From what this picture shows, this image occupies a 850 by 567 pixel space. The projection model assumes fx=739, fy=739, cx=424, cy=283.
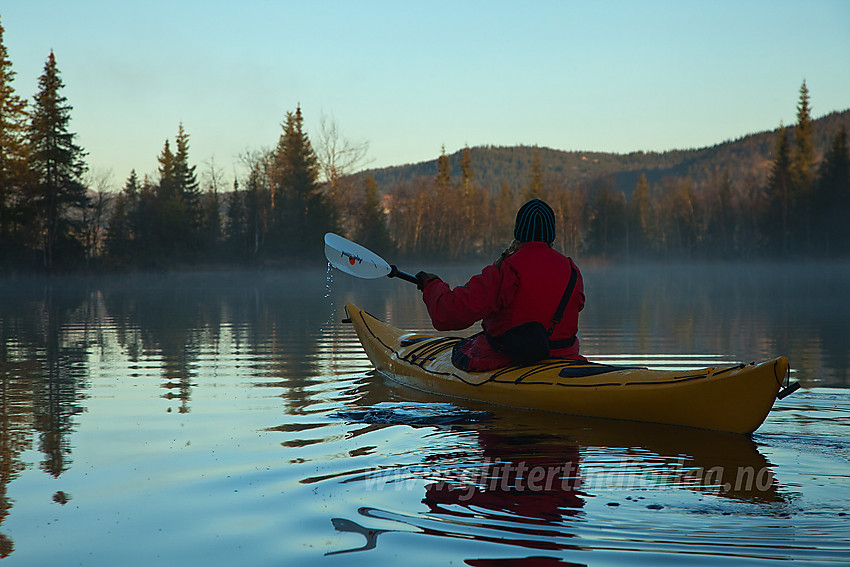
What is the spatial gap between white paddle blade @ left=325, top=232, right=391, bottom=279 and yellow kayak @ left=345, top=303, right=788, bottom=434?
1162mm

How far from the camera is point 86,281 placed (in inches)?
1382

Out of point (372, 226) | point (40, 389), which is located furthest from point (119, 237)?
point (40, 389)

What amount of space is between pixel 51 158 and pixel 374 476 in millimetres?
34465

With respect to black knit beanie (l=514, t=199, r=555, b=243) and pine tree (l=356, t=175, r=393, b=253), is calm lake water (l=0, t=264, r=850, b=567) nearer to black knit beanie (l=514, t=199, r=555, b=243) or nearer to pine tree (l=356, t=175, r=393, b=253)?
black knit beanie (l=514, t=199, r=555, b=243)

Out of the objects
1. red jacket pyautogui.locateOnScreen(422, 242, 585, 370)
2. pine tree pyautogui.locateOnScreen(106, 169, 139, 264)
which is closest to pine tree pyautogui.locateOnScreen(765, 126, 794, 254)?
pine tree pyautogui.locateOnScreen(106, 169, 139, 264)

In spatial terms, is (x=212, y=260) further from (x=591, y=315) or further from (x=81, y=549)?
(x=81, y=549)

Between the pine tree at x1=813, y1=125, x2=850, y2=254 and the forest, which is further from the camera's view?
the pine tree at x1=813, y1=125, x2=850, y2=254

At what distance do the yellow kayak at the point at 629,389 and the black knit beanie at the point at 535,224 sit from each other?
98 cm

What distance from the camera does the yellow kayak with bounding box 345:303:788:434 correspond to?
460 centimetres

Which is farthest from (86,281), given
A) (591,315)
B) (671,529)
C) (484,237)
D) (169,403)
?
(484,237)

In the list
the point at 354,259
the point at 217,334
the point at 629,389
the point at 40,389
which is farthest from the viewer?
the point at 217,334

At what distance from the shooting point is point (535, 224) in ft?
18.0

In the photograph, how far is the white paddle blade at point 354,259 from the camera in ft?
24.4

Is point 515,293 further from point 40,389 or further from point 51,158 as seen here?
point 51,158
